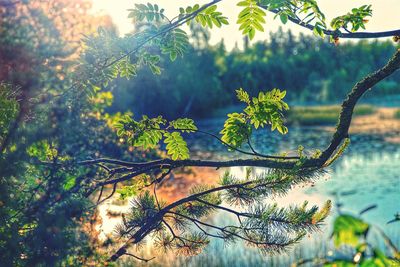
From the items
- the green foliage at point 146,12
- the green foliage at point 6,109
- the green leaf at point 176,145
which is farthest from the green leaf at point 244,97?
the green foliage at point 6,109

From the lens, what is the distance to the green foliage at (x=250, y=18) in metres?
2.54

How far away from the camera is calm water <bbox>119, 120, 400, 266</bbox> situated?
31.0ft

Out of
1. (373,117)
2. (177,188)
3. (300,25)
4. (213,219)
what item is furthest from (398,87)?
(300,25)

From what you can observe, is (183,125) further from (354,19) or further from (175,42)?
(354,19)

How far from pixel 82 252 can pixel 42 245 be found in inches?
7.3

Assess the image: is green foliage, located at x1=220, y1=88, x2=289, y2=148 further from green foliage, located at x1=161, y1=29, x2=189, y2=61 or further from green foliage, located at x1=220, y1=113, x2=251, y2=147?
green foliage, located at x1=161, y1=29, x2=189, y2=61

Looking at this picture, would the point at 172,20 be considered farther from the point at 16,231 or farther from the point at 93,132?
the point at 93,132

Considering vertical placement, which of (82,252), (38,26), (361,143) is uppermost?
(38,26)

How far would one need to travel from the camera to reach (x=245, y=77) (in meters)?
67.9

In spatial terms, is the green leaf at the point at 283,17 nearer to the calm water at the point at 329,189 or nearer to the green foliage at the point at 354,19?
the green foliage at the point at 354,19

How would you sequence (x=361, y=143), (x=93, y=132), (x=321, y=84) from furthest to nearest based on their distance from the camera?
(x=321, y=84)
(x=361, y=143)
(x=93, y=132)

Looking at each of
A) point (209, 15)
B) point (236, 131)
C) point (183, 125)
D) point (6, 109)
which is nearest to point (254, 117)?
point (236, 131)

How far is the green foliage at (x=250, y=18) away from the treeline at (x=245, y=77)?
79.7 feet

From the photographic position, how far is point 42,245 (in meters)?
2.29
